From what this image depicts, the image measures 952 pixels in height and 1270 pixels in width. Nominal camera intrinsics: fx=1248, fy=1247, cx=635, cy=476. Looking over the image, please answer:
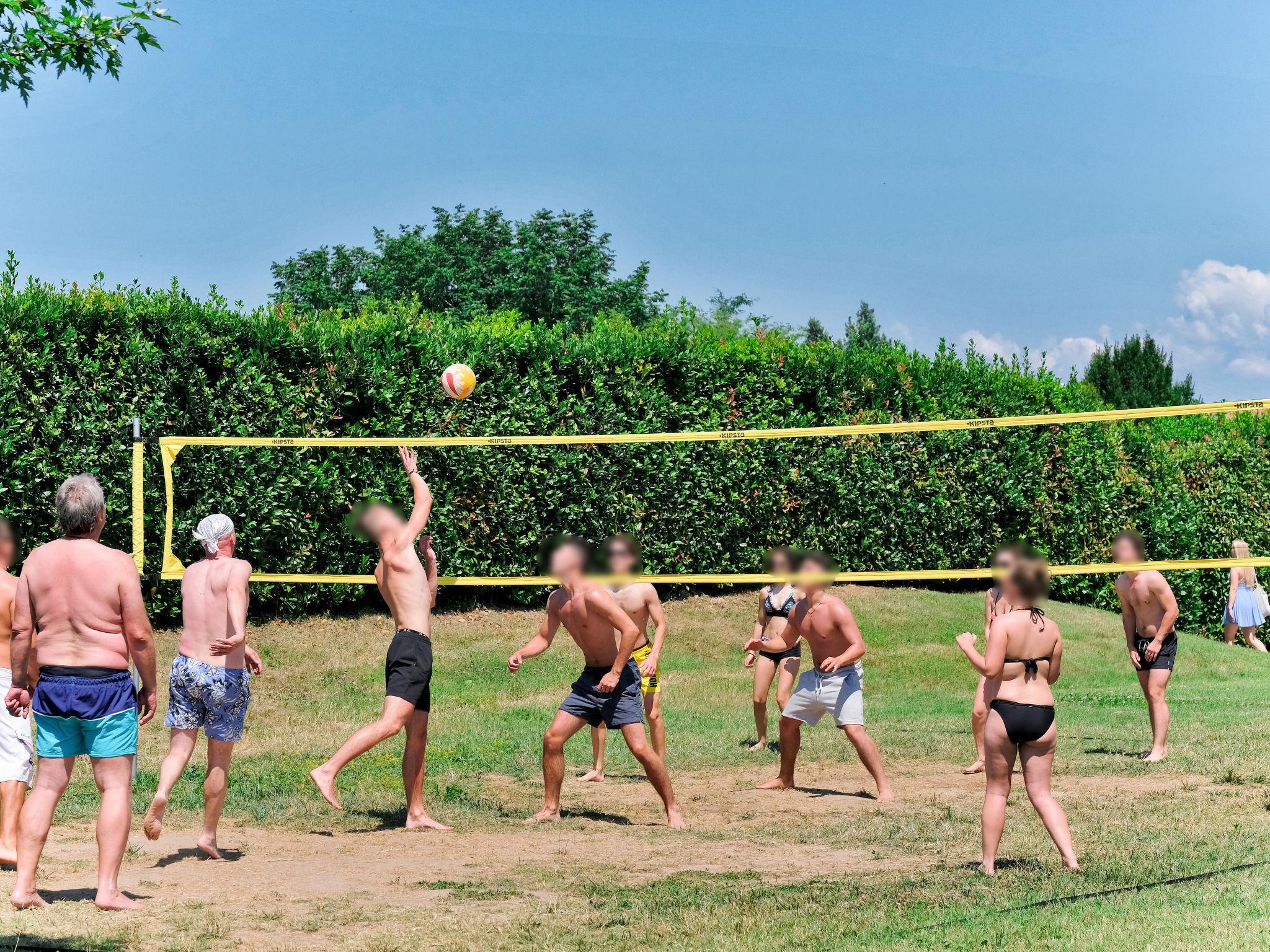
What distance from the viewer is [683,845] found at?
25.2 ft

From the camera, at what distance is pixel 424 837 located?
25.9 ft

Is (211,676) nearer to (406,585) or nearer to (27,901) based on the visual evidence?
(406,585)

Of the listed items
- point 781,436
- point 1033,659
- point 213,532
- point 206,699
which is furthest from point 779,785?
point 213,532

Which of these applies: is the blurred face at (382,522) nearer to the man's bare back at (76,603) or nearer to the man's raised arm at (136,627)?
the man's raised arm at (136,627)

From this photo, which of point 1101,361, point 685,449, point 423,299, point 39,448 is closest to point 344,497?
point 39,448

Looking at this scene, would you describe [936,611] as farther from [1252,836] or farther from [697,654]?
[1252,836]

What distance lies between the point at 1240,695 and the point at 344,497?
35.7 ft

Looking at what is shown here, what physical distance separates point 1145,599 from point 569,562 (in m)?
5.24

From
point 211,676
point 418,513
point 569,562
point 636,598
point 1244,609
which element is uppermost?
point 418,513

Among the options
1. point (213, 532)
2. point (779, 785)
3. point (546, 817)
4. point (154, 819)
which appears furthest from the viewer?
point (779, 785)

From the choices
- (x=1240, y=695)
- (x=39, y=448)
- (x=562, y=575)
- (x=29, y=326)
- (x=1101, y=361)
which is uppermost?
(x=1101, y=361)

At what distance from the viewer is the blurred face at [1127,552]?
1015 centimetres

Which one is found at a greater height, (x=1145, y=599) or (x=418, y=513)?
(x=418, y=513)

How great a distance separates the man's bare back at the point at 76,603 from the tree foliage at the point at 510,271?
113 ft
